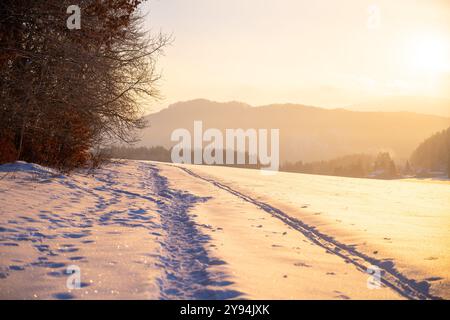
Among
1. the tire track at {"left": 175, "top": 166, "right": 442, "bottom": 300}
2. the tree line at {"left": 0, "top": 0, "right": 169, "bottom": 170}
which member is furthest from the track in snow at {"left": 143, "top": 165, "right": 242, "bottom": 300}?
the tree line at {"left": 0, "top": 0, "right": 169, "bottom": 170}

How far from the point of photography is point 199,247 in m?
7.26

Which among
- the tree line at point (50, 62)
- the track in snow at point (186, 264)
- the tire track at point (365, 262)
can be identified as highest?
the tree line at point (50, 62)

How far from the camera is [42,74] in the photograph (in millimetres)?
10742

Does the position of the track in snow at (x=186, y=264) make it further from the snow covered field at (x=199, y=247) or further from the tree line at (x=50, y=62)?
the tree line at (x=50, y=62)

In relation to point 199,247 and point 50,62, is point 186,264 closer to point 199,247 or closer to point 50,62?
point 199,247

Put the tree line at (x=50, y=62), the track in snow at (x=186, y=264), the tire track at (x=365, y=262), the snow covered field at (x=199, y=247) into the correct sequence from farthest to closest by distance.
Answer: the tree line at (x=50, y=62)
the tire track at (x=365, y=262)
the snow covered field at (x=199, y=247)
the track in snow at (x=186, y=264)

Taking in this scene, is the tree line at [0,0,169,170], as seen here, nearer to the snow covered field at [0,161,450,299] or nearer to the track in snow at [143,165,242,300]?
the snow covered field at [0,161,450,299]

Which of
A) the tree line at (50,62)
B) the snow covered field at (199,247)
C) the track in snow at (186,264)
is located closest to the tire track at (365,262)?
the snow covered field at (199,247)

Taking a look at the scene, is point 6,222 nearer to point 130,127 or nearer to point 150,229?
point 150,229

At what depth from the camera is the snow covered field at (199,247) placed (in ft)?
17.1

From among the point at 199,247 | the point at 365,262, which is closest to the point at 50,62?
the point at 199,247

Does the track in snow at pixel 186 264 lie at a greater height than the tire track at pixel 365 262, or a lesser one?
greater
